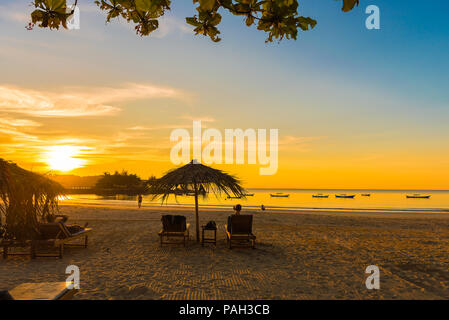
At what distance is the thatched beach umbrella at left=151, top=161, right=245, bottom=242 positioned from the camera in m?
8.82

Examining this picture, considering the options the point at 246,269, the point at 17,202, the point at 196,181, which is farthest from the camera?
the point at 196,181

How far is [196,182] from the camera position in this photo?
8797 mm

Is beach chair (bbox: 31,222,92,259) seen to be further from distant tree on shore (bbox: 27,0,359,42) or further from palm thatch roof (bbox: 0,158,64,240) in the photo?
distant tree on shore (bbox: 27,0,359,42)

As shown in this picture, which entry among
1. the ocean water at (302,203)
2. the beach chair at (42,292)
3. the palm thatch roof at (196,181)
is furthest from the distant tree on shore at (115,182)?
the beach chair at (42,292)

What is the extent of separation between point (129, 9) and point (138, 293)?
4.45 meters

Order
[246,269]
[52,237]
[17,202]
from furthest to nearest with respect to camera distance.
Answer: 1. [52,237]
2. [246,269]
3. [17,202]

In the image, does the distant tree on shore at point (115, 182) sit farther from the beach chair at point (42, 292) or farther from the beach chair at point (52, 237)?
the beach chair at point (42, 292)

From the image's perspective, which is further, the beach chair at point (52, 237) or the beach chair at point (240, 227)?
the beach chair at point (240, 227)

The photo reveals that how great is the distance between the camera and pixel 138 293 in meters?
4.81

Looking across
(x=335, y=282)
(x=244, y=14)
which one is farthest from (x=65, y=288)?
(x=335, y=282)

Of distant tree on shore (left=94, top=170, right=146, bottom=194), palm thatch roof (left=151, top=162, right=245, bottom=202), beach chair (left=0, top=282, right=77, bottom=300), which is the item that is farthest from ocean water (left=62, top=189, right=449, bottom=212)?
distant tree on shore (left=94, top=170, right=146, bottom=194)

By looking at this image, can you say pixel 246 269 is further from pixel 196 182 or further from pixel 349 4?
pixel 349 4

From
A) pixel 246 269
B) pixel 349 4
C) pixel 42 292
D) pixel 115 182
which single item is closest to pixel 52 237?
pixel 42 292

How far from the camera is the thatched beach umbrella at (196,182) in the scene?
8.82m
